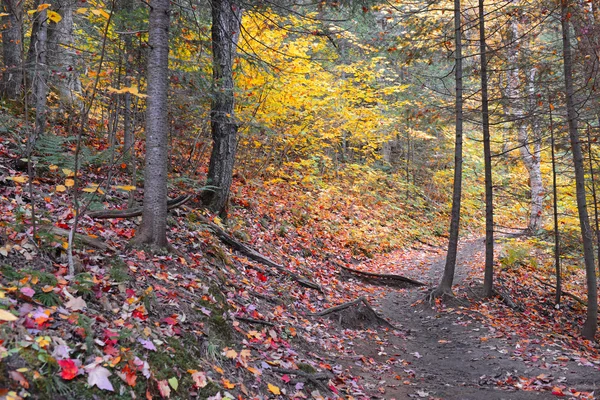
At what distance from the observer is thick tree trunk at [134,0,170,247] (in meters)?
4.59

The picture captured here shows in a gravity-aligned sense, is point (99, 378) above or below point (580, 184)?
below

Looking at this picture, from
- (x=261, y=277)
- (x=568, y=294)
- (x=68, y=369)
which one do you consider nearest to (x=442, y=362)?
(x=261, y=277)

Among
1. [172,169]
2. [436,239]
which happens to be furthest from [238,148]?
[436,239]

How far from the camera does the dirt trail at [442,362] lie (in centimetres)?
517

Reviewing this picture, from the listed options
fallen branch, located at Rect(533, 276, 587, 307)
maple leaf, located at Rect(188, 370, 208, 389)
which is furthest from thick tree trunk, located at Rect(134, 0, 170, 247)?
fallen branch, located at Rect(533, 276, 587, 307)

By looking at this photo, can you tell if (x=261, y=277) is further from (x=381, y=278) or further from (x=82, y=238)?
(x=381, y=278)

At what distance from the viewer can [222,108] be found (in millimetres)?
7844

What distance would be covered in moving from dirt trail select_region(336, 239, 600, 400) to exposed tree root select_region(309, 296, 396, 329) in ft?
1.04

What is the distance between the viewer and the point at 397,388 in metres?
5.23

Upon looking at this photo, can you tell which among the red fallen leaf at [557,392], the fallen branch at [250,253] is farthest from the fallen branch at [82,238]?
the red fallen leaf at [557,392]

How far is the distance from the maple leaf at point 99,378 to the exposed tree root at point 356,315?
484 centimetres

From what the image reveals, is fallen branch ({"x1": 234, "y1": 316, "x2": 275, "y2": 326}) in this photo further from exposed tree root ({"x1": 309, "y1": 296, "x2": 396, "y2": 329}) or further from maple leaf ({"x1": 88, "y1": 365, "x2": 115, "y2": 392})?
maple leaf ({"x1": 88, "y1": 365, "x2": 115, "y2": 392})

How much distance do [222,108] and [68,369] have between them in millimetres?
6135

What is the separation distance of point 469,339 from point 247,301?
418 cm
